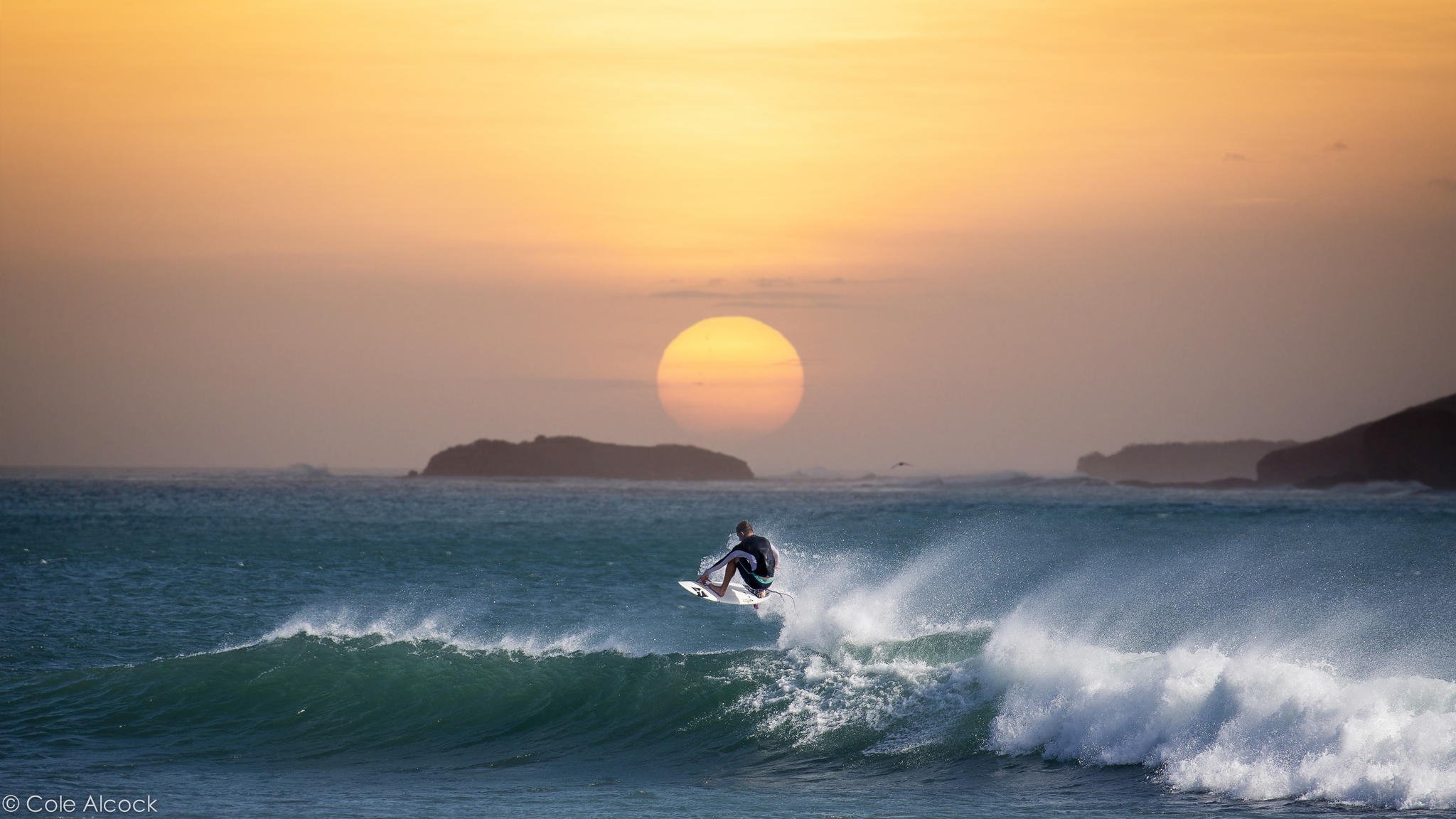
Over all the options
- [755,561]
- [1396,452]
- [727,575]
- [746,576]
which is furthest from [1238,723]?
[1396,452]

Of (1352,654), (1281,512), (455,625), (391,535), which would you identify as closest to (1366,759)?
(1352,654)

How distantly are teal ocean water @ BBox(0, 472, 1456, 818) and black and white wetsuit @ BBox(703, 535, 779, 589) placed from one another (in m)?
1.75

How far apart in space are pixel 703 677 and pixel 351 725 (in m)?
5.23

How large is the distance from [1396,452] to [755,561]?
161 metres

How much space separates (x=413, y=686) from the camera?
1938 cm

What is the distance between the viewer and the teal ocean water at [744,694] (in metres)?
13.3

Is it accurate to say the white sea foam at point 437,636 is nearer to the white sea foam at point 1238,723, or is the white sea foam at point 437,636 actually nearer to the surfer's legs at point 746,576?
the surfer's legs at point 746,576

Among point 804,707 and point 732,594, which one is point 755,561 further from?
point 804,707

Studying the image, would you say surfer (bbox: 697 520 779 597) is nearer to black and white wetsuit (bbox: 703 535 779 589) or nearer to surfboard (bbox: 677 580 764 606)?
black and white wetsuit (bbox: 703 535 779 589)

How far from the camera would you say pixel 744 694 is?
18016mm

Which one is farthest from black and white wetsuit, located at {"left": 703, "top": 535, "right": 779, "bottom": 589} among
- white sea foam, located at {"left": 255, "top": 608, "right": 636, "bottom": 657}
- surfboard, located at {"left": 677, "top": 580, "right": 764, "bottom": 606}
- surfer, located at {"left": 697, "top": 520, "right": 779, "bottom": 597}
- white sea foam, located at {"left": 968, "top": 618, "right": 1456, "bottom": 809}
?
white sea foam, located at {"left": 255, "top": 608, "right": 636, "bottom": 657}

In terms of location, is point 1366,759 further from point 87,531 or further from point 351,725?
point 87,531

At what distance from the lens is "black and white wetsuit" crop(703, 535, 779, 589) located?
17484 mm

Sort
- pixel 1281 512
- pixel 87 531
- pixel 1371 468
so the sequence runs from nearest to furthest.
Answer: pixel 87 531 < pixel 1281 512 < pixel 1371 468
